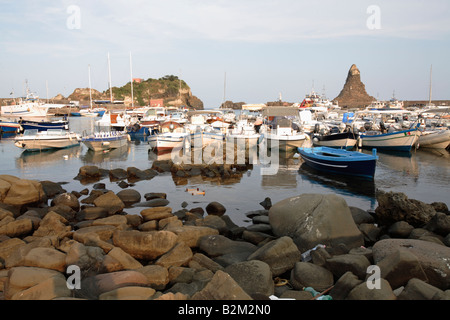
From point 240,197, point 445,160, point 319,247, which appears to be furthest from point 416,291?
point 445,160

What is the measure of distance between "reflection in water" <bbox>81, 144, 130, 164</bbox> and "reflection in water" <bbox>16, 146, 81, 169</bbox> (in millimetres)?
1180

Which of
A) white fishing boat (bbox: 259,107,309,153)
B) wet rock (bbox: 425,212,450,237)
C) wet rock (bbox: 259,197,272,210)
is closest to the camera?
wet rock (bbox: 425,212,450,237)

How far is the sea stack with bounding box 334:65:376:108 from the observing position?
14750 centimetres

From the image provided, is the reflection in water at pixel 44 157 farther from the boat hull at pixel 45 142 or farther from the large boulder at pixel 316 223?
the large boulder at pixel 316 223

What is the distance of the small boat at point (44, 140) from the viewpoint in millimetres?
30750

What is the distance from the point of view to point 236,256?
26.8 ft

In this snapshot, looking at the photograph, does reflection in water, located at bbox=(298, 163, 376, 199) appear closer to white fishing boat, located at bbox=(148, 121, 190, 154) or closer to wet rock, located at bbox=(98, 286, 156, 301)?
white fishing boat, located at bbox=(148, 121, 190, 154)


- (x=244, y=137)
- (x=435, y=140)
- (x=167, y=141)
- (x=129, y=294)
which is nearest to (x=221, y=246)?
(x=129, y=294)

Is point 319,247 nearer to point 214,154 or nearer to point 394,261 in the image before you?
point 394,261

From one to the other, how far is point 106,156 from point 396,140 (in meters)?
26.3

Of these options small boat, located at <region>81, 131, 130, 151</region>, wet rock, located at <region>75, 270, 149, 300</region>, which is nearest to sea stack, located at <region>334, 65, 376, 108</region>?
small boat, located at <region>81, 131, 130, 151</region>

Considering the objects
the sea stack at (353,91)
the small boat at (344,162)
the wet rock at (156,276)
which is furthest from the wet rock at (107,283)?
the sea stack at (353,91)
